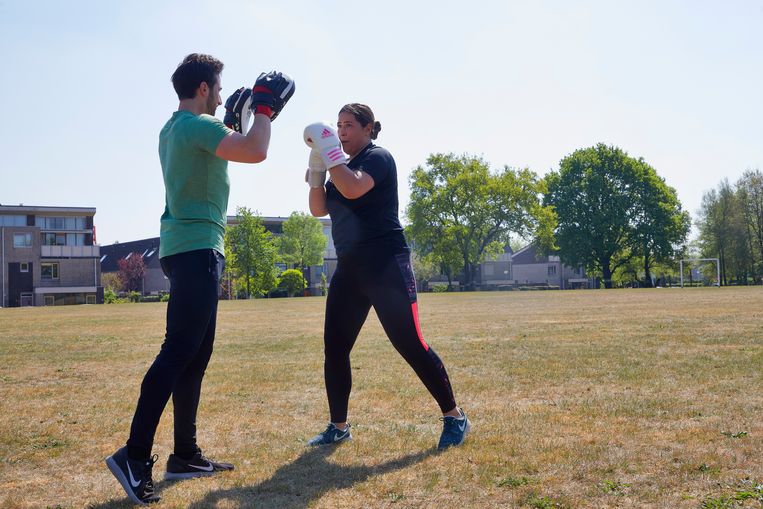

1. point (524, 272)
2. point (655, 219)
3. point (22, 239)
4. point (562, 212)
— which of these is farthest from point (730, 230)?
point (22, 239)

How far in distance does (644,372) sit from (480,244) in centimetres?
6278

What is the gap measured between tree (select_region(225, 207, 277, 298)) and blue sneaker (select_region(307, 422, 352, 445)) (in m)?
58.7

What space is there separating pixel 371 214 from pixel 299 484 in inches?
66.9

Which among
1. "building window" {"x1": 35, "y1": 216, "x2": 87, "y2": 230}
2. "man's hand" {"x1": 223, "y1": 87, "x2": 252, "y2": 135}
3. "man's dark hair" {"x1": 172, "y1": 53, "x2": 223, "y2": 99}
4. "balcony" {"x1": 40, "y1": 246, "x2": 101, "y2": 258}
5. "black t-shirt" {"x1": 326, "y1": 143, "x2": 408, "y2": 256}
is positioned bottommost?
"black t-shirt" {"x1": 326, "y1": 143, "x2": 408, "y2": 256}

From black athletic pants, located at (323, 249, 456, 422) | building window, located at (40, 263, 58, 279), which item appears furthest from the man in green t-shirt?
building window, located at (40, 263, 58, 279)

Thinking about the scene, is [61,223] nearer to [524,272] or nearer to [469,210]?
[469,210]

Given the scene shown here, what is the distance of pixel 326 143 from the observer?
13.1 feet

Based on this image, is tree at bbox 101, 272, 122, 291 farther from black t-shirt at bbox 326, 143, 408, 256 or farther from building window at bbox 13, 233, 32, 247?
black t-shirt at bbox 326, 143, 408, 256

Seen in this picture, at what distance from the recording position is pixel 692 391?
6023mm

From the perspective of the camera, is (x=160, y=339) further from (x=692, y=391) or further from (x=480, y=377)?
(x=692, y=391)

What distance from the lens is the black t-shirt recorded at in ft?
14.1

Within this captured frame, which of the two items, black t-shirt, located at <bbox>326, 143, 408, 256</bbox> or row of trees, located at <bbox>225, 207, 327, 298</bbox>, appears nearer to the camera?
black t-shirt, located at <bbox>326, 143, 408, 256</bbox>

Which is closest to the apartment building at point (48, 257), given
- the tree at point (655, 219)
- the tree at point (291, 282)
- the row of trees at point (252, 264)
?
the row of trees at point (252, 264)

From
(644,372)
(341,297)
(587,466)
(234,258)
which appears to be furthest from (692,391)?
(234,258)
